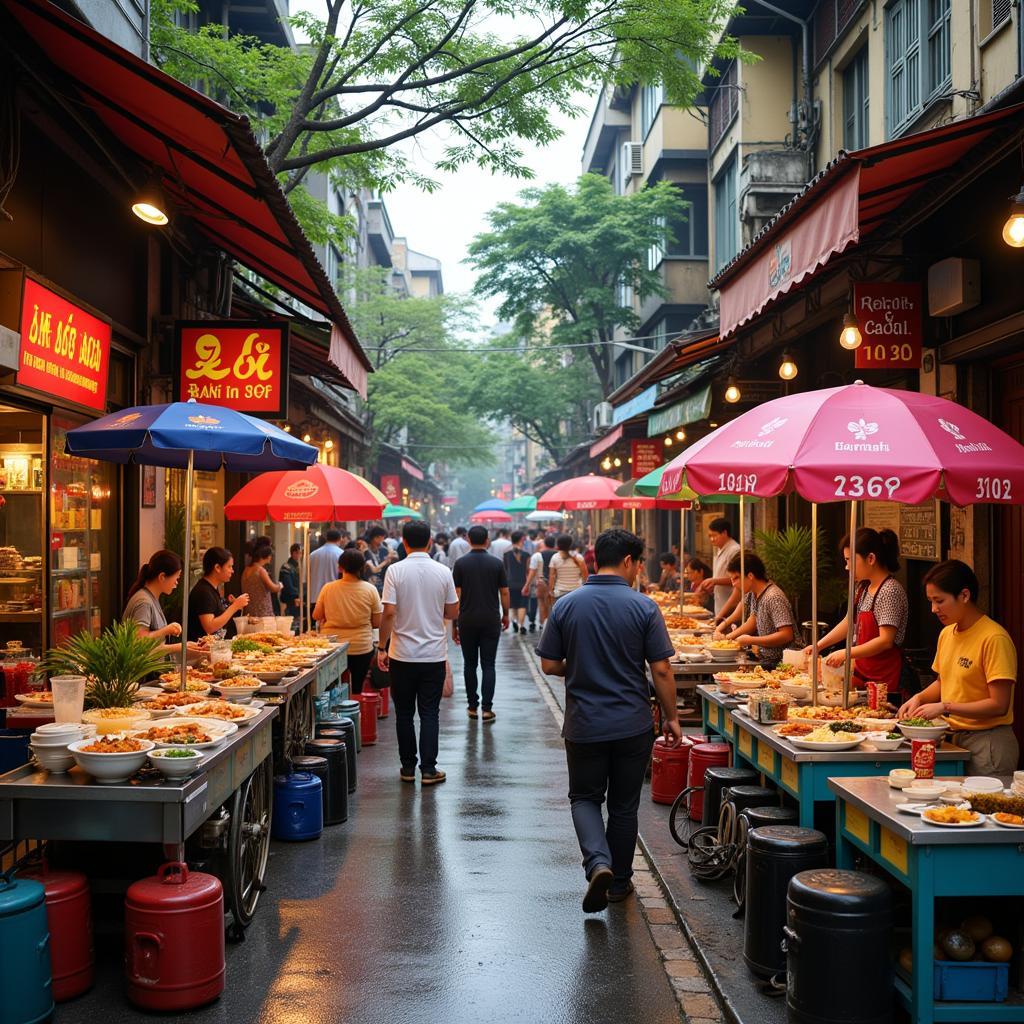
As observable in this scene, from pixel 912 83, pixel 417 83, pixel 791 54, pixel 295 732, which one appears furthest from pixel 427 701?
pixel 791 54

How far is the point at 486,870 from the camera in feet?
25.0

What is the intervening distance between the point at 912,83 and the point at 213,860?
446 inches

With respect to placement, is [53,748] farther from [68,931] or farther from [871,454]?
[871,454]

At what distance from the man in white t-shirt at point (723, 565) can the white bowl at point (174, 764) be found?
873 centimetres

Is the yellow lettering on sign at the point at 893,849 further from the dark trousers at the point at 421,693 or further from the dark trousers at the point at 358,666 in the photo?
the dark trousers at the point at 358,666

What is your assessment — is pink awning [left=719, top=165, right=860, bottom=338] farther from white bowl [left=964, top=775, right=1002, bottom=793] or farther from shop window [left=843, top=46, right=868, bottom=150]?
shop window [left=843, top=46, right=868, bottom=150]

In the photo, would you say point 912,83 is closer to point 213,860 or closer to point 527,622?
point 213,860

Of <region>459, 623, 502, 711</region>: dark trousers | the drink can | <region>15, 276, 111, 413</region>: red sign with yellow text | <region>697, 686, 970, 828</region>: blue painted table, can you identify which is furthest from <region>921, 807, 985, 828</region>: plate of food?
<region>459, 623, 502, 711</region>: dark trousers

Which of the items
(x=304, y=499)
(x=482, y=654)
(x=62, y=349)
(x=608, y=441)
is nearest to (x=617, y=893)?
(x=62, y=349)

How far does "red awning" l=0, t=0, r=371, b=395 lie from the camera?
22.7 ft

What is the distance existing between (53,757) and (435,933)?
2391 millimetres

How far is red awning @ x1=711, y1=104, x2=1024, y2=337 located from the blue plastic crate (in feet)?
13.3

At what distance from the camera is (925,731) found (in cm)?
612

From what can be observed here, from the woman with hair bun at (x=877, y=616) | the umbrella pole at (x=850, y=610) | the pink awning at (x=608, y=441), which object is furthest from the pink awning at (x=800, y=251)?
the pink awning at (x=608, y=441)
